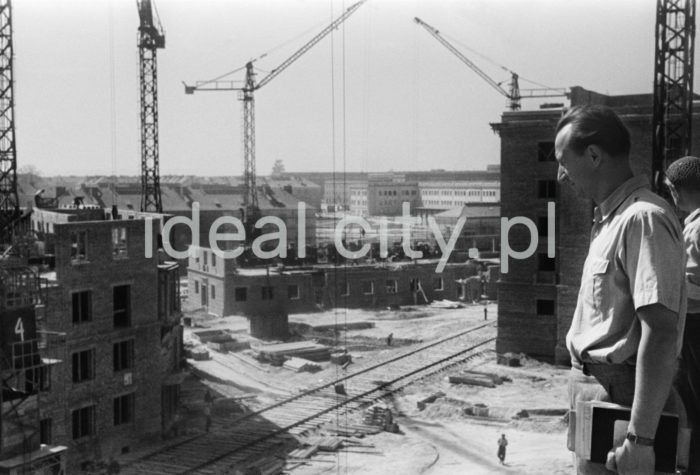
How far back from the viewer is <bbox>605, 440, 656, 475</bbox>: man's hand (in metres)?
2.65

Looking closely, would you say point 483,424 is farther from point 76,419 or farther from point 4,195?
point 4,195

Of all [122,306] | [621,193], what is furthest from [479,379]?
[621,193]

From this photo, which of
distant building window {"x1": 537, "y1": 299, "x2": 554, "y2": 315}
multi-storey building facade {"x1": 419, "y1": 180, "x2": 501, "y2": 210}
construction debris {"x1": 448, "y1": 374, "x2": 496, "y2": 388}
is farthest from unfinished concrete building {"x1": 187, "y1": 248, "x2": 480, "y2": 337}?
Answer: multi-storey building facade {"x1": 419, "y1": 180, "x2": 501, "y2": 210}

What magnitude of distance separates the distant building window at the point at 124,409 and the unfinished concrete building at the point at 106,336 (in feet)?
0.07

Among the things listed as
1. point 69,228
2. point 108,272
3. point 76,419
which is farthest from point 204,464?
point 69,228

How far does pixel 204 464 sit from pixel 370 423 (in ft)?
16.2

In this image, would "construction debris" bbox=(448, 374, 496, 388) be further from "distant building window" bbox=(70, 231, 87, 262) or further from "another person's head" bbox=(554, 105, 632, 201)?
"another person's head" bbox=(554, 105, 632, 201)

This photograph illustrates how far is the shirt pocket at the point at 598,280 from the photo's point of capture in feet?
9.21

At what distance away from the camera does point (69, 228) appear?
18047mm

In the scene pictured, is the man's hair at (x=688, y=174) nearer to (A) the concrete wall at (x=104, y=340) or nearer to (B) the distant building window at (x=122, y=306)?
(A) the concrete wall at (x=104, y=340)

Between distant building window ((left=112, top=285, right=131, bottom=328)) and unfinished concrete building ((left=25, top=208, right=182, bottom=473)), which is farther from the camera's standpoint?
distant building window ((left=112, top=285, right=131, bottom=328))

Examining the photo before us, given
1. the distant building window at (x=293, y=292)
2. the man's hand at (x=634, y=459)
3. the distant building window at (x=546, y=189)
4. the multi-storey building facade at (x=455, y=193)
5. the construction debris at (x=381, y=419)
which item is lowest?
the construction debris at (x=381, y=419)

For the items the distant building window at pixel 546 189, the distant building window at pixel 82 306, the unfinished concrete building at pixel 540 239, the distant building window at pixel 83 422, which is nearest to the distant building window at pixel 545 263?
the unfinished concrete building at pixel 540 239

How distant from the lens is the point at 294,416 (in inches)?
914
